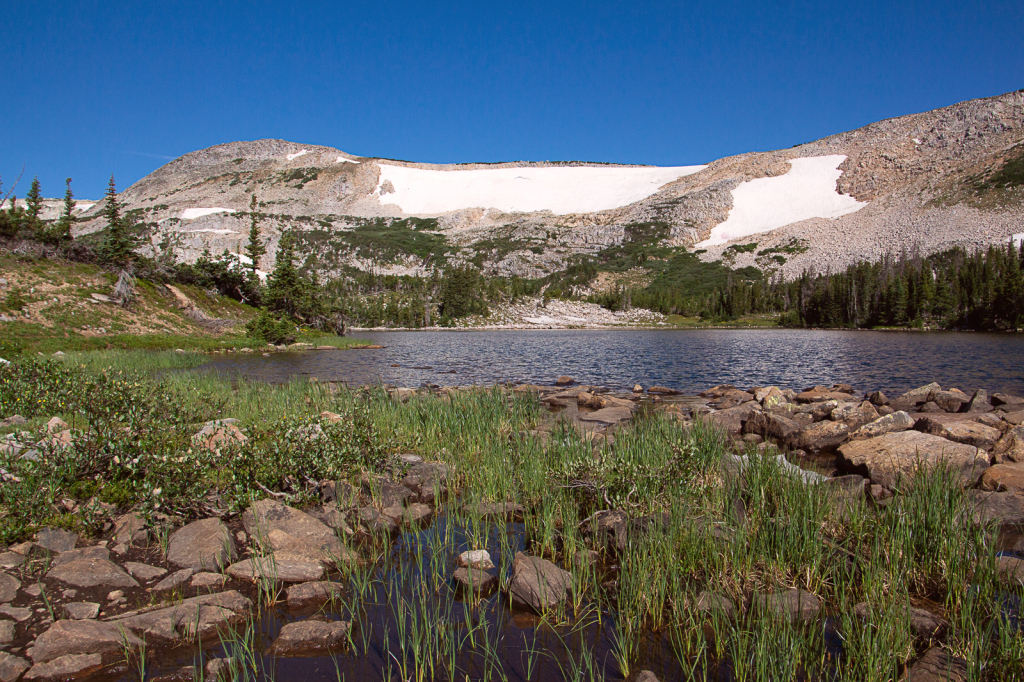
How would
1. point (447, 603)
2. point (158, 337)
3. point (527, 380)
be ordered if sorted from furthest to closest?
point (158, 337) < point (527, 380) < point (447, 603)

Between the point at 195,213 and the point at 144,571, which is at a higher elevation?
the point at 195,213

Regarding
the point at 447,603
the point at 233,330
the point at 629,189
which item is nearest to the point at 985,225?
the point at 629,189

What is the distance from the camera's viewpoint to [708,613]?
4.52m

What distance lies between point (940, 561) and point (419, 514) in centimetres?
541

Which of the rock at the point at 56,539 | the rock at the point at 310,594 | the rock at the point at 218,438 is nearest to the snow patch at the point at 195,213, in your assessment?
the rock at the point at 218,438

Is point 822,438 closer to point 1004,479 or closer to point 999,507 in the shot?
point 1004,479

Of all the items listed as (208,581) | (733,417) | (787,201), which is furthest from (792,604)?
(787,201)

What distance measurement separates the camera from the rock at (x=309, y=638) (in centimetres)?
420

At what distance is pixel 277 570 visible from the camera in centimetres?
517

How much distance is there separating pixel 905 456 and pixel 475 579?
7.10 meters

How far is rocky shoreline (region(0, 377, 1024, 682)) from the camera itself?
4098mm

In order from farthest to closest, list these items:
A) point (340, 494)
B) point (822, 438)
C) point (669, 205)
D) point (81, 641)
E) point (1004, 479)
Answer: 1. point (669, 205)
2. point (822, 438)
3. point (1004, 479)
4. point (340, 494)
5. point (81, 641)

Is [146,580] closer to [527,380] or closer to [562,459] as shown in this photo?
[562,459]

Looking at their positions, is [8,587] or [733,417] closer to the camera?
[8,587]
